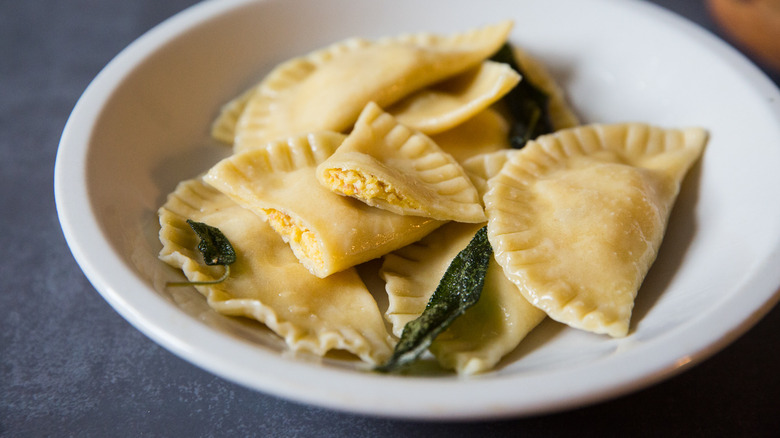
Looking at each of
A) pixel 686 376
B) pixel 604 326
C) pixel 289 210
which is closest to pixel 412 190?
pixel 289 210

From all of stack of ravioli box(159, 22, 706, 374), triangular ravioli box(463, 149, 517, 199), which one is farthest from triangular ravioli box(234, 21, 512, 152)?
triangular ravioli box(463, 149, 517, 199)

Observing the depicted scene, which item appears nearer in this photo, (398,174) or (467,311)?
(467,311)

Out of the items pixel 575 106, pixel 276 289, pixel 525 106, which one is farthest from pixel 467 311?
pixel 575 106

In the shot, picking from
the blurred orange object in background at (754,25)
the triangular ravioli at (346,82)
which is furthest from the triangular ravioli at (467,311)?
the blurred orange object in background at (754,25)

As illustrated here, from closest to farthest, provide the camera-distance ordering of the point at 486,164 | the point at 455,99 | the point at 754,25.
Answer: the point at 486,164 < the point at 455,99 < the point at 754,25

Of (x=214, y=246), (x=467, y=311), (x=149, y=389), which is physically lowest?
(x=149, y=389)

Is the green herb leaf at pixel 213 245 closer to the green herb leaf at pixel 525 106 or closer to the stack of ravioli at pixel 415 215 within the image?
the stack of ravioli at pixel 415 215

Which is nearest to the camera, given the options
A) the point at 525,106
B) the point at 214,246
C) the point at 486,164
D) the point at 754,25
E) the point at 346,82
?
the point at 214,246

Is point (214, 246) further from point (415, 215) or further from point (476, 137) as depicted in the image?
point (476, 137)
